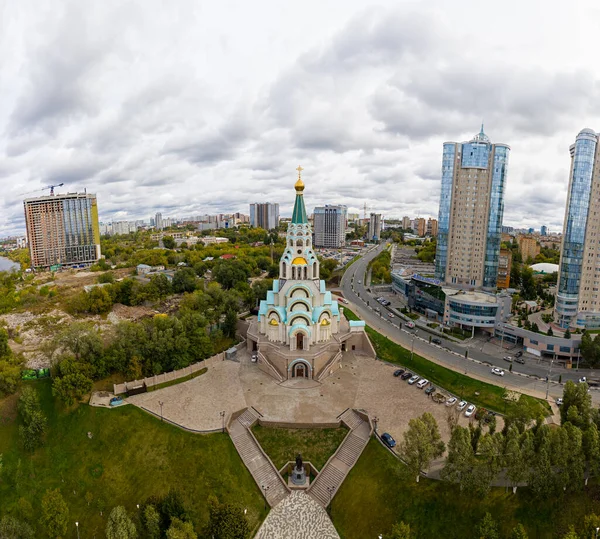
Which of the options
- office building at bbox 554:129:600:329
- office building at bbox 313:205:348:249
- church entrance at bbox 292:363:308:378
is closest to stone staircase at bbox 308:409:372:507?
church entrance at bbox 292:363:308:378

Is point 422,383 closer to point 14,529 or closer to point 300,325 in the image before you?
point 300,325

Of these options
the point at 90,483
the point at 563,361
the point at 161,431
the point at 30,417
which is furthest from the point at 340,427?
the point at 563,361

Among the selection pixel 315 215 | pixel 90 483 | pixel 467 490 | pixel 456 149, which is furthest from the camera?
pixel 315 215

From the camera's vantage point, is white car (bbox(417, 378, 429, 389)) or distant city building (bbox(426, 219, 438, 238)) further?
distant city building (bbox(426, 219, 438, 238))

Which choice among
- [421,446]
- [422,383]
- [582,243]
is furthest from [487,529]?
[582,243]

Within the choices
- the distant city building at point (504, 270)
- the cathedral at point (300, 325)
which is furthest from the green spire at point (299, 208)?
the distant city building at point (504, 270)

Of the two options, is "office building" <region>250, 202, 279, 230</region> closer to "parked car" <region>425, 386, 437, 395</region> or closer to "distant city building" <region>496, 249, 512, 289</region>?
"distant city building" <region>496, 249, 512, 289</region>

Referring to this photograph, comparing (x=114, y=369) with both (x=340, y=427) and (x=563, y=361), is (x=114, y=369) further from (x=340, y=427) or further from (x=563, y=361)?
(x=563, y=361)
